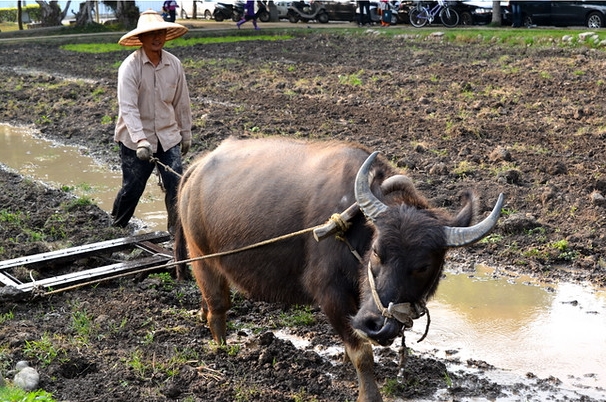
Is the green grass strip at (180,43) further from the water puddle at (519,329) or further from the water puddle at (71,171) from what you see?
the water puddle at (519,329)

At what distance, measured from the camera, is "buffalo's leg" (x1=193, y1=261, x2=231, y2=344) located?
539 centimetres

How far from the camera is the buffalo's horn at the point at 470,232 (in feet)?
12.5

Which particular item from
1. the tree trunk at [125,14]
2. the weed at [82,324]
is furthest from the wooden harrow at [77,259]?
the tree trunk at [125,14]

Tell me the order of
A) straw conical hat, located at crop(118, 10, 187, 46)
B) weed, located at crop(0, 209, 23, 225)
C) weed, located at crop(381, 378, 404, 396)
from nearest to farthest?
weed, located at crop(381, 378, 404, 396), straw conical hat, located at crop(118, 10, 187, 46), weed, located at crop(0, 209, 23, 225)

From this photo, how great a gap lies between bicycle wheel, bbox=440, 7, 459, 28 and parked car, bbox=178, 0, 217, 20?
12.6 metres

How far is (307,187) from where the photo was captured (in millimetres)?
4668

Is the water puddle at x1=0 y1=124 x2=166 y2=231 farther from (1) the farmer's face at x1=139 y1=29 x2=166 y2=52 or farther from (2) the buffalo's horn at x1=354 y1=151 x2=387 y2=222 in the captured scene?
(2) the buffalo's horn at x1=354 y1=151 x2=387 y2=222

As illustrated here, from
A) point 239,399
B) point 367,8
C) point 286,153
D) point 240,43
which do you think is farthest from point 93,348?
point 367,8

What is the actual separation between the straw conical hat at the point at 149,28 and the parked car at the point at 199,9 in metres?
30.1

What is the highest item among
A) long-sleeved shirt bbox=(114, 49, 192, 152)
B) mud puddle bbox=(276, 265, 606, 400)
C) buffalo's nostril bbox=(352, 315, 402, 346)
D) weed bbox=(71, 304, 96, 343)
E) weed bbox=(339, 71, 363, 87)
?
long-sleeved shirt bbox=(114, 49, 192, 152)

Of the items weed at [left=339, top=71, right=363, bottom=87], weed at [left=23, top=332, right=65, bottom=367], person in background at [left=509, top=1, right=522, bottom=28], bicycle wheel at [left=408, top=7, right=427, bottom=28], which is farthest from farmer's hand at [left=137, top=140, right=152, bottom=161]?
bicycle wheel at [left=408, top=7, right=427, bottom=28]

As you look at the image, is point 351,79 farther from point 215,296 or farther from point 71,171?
point 215,296

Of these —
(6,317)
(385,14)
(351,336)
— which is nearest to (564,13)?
(385,14)

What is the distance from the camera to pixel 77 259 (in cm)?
657
